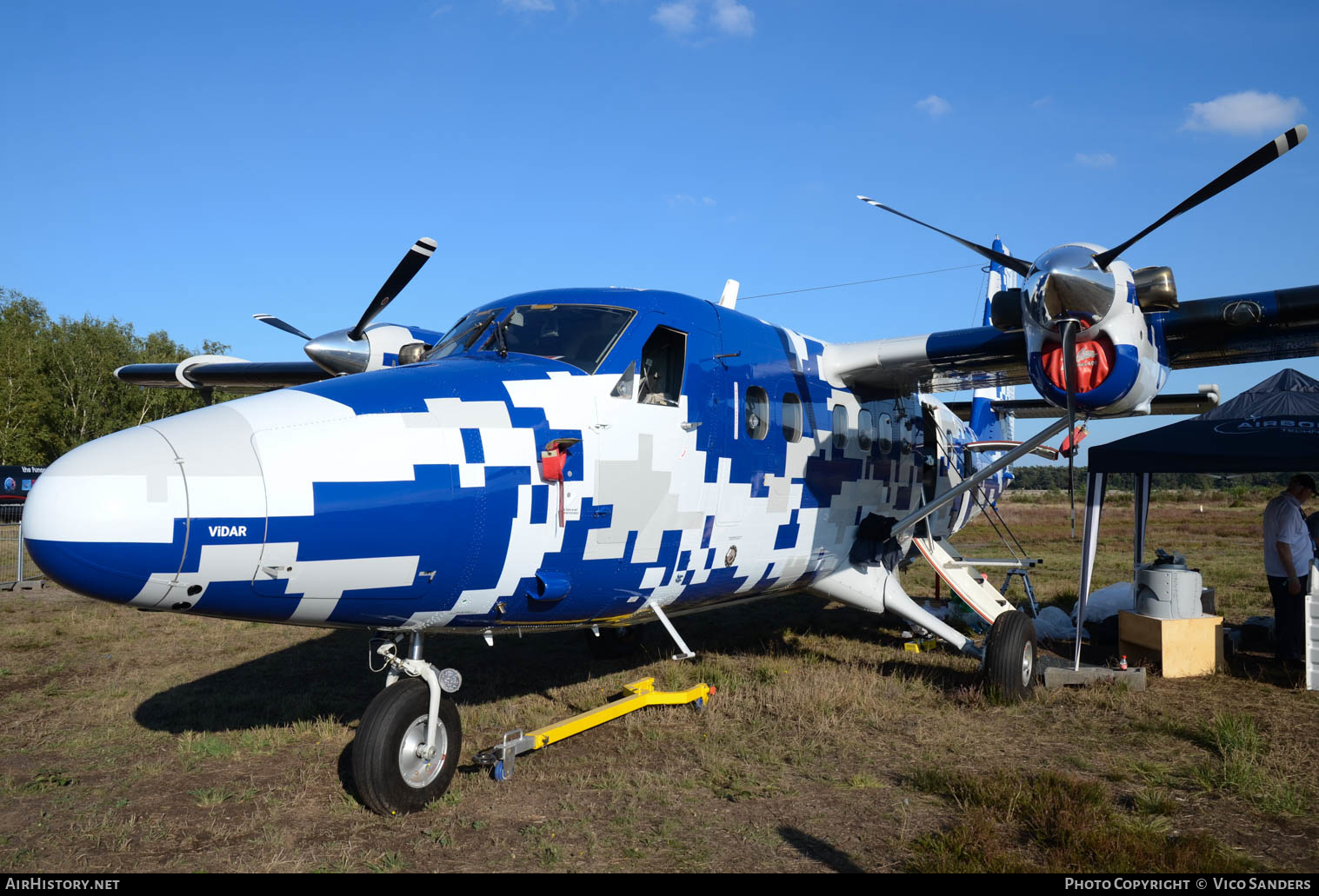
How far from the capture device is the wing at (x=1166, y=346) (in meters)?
6.98

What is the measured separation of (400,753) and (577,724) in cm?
154

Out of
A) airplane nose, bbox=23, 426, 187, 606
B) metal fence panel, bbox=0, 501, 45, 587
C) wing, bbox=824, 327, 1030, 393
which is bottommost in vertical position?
metal fence panel, bbox=0, 501, 45, 587

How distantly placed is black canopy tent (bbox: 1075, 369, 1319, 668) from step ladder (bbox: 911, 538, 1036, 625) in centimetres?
79

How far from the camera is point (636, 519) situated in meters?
5.76

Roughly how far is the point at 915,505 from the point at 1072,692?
2.62 metres

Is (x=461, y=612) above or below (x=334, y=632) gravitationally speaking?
above

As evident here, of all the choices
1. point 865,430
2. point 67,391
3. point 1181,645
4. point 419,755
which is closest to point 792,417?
point 865,430

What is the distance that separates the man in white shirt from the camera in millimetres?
8852

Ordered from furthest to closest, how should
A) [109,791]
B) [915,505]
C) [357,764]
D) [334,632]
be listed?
[334,632] → [915,505] → [109,791] → [357,764]

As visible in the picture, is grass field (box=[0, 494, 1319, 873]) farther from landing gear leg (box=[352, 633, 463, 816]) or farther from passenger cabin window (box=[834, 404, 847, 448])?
passenger cabin window (box=[834, 404, 847, 448])

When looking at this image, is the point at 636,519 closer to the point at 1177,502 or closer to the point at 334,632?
the point at 334,632

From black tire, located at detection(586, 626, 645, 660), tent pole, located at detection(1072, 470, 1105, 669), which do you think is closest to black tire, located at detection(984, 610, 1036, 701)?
tent pole, located at detection(1072, 470, 1105, 669)

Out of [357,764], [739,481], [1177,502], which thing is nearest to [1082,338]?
[739,481]

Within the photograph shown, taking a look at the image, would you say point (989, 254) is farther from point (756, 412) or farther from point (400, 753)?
point (400, 753)
